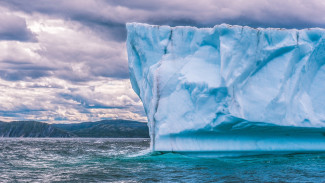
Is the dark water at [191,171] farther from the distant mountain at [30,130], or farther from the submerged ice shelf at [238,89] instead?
the distant mountain at [30,130]

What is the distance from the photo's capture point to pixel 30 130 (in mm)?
155000

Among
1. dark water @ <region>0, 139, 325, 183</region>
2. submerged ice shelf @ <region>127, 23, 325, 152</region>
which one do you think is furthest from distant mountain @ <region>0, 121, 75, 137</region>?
dark water @ <region>0, 139, 325, 183</region>

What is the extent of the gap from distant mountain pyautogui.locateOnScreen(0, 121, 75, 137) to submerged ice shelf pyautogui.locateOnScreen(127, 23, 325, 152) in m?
142

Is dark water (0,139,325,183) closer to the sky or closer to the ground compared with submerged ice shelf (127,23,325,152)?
closer to the ground

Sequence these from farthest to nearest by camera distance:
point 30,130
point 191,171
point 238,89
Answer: point 30,130, point 238,89, point 191,171

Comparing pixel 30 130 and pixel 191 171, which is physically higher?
pixel 30 130

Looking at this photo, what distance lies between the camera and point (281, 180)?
32.8ft

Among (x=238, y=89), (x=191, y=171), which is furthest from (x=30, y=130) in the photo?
(x=191, y=171)

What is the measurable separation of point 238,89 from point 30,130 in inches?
A: 6029

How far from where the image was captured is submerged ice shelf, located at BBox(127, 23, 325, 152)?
13.8 meters

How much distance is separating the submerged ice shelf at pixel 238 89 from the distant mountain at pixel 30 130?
142231 mm

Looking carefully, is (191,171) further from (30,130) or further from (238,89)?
(30,130)

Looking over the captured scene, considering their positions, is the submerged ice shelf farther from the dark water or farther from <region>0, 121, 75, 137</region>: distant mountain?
<region>0, 121, 75, 137</region>: distant mountain

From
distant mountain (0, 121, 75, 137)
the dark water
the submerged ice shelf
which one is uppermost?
distant mountain (0, 121, 75, 137)
